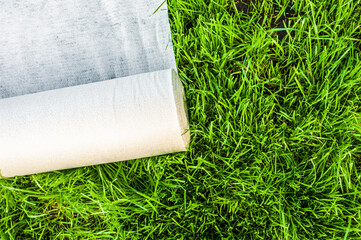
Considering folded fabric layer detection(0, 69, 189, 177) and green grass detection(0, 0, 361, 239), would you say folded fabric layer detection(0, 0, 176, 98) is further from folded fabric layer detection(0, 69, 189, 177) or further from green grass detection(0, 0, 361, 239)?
folded fabric layer detection(0, 69, 189, 177)

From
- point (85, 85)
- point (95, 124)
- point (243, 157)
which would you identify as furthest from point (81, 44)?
point (243, 157)

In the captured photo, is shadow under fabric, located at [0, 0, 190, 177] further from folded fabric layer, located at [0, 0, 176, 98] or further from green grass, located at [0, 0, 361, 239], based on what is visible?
green grass, located at [0, 0, 361, 239]

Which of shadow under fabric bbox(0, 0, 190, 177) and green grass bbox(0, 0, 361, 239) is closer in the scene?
shadow under fabric bbox(0, 0, 190, 177)

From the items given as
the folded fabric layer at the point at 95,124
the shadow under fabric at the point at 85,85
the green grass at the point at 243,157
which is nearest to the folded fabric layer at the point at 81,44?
the shadow under fabric at the point at 85,85

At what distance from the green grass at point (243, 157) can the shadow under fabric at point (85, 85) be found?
130mm

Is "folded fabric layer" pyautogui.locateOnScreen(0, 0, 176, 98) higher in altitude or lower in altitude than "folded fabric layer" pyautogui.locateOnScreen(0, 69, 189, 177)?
higher

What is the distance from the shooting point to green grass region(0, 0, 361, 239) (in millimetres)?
926

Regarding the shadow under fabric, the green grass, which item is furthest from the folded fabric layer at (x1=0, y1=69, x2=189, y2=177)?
the green grass

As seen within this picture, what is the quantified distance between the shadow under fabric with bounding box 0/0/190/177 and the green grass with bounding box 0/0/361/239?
0.13m

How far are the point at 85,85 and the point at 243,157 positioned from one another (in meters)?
0.61

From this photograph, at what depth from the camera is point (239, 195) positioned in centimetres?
95

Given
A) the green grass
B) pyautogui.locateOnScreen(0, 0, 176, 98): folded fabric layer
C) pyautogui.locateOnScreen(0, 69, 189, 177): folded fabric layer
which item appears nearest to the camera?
pyautogui.locateOnScreen(0, 69, 189, 177): folded fabric layer

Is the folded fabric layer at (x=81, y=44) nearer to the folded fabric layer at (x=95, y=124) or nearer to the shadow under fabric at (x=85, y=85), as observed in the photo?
the shadow under fabric at (x=85, y=85)

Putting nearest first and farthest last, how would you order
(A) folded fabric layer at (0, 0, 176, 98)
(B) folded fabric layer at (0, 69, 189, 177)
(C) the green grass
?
1. (B) folded fabric layer at (0, 69, 189, 177)
2. (C) the green grass
3. (A) folded fabric layer at (0, 0, 176, 98)
